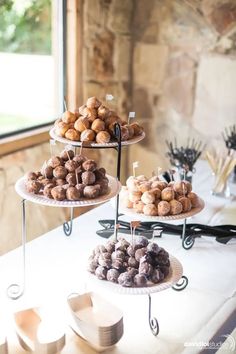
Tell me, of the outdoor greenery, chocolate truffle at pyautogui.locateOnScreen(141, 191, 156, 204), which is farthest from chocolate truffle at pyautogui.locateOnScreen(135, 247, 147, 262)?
the outdoor greenery

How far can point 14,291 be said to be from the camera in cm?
143

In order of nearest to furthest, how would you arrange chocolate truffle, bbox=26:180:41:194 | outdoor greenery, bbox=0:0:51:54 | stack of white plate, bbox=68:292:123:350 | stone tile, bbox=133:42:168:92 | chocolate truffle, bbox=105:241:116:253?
stack of white plate, bbox=68:292:123:350
chocolate truffle, bbox=105:241:116:253
chocolate truffle, bbox=26:180:41:194
outdoor greenery, bbox=0:0:51:54
stone tile, bbox=133:42:168:92

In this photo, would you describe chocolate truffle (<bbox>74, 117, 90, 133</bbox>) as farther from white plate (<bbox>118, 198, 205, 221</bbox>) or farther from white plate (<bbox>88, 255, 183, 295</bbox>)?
white plate (<bbox>88, 255, 183, 295</bbox>)

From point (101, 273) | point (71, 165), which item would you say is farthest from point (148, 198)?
point (101, 273)

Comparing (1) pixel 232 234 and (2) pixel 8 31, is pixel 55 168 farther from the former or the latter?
(2) pixel 8 31

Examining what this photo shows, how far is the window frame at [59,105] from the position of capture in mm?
2646

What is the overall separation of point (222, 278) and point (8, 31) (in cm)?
182

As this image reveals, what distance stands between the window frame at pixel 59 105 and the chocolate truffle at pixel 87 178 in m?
1.30

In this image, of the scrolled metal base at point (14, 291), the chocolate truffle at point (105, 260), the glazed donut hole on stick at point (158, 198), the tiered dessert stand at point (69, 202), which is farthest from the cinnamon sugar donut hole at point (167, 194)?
the scrolled metal base at point (14, 291)

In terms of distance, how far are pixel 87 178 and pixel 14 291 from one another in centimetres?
40

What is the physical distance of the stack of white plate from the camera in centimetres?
116

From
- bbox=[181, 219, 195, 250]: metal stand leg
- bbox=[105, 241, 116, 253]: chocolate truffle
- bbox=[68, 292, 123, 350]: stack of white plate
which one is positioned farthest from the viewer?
bbox=[181, 219, 195, 250]: metal stand leg

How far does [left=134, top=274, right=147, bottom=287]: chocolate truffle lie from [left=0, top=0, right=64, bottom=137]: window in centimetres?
164

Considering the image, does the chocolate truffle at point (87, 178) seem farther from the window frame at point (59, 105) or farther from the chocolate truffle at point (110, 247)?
the window frame at point (59, 105)
